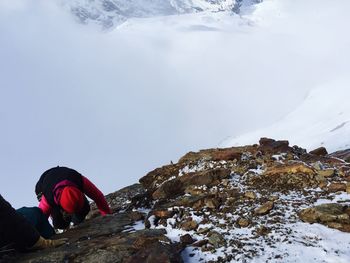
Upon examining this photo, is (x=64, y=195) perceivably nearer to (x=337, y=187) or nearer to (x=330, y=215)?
(x=330, y=215)

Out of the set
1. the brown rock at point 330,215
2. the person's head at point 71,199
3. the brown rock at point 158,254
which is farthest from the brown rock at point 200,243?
the person's head at point 71,199

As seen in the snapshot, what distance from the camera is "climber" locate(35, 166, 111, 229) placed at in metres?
9.76

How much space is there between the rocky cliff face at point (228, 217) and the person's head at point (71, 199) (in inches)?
16.5

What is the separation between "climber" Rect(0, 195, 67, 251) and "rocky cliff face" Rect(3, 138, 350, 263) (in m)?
0.23

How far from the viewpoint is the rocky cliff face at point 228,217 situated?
732 cm

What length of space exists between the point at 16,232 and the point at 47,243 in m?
0.63

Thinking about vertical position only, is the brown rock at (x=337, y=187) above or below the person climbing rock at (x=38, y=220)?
below

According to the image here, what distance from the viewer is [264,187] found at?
32.9ft

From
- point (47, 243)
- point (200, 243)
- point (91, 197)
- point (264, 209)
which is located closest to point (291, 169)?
point (264, 209)

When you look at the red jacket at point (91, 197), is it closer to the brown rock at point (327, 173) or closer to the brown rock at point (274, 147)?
the brown rock at point (274, 147)

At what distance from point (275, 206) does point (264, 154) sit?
3700 mm

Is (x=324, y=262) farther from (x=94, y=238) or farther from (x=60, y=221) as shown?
(x=60, y=221)

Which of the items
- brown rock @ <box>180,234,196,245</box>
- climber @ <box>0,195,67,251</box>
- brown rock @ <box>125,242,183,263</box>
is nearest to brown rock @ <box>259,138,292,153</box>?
brown rock @ <box>180,234,196,245</box>

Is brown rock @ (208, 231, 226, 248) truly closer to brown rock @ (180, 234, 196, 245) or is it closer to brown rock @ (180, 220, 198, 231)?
brown rock @ (180, 234, 196, 245)
